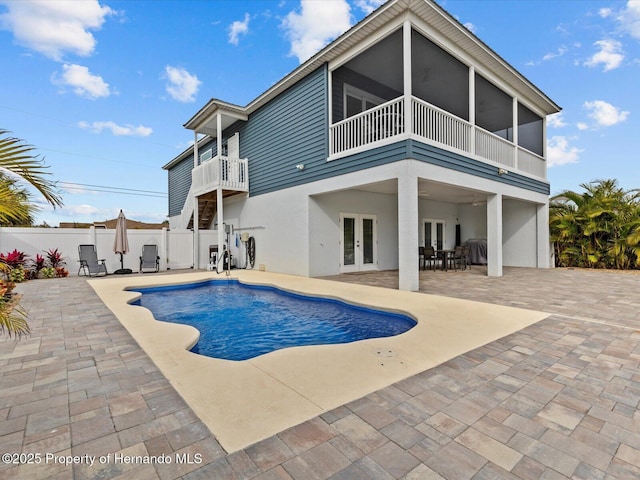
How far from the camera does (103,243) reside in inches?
458

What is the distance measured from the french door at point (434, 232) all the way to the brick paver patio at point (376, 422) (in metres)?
10.5

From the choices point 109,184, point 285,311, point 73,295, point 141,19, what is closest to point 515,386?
point 285,311

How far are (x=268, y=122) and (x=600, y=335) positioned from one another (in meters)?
10.7

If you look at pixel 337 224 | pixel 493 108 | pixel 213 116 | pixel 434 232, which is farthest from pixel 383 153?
pixel 434 232

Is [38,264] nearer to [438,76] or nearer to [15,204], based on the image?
[15,204]

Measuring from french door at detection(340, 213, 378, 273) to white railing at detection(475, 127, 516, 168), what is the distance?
402 cm

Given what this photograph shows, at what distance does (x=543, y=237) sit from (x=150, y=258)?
15139 millimetres

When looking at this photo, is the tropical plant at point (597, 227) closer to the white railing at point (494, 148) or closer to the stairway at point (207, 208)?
the white railing at point (494, 148)

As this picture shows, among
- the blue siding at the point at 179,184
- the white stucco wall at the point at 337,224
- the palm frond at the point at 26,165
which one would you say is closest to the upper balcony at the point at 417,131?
the white stucco wall at the point at 337,224

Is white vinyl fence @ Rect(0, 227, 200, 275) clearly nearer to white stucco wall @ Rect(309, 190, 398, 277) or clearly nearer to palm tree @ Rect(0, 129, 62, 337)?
white stucco wall @ Rect(309, 190, 398, 277)

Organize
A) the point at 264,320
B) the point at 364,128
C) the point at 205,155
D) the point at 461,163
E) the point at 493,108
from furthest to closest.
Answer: the point at 205,155
the point at 493,108
the point at 461,163
the point at 364,128
the point at 264,320

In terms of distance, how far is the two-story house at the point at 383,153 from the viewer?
7.44 meters

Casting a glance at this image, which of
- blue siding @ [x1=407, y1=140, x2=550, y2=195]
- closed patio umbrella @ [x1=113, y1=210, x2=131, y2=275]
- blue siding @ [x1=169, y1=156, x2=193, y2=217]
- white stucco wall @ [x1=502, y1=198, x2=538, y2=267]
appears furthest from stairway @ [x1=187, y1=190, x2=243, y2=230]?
white stucco wall @ [x1=502, y1=198, x2=538, y2=267]

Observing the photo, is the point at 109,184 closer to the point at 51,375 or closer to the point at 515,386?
the point at 51,375
